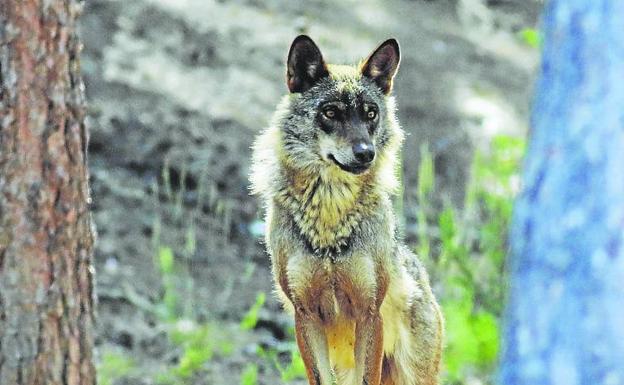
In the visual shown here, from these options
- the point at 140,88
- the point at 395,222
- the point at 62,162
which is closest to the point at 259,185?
the point at 395,222

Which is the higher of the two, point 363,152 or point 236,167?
point 363,152

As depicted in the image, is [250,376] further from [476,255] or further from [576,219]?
[576,219]

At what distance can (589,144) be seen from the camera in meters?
3.20

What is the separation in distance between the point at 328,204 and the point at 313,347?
0.72 meters

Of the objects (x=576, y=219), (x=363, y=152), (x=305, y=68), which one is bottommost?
(x=363, y=152)

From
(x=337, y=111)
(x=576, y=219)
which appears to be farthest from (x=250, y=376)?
(x=576, y=219)

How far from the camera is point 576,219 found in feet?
10.5

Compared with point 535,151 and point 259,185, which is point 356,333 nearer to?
point 259,185

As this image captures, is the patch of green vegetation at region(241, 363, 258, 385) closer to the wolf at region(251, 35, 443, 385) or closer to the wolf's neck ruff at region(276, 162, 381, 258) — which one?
the wolf at region(251, 35, 443, 385)

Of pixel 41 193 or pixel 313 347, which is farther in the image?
pixel 313 347

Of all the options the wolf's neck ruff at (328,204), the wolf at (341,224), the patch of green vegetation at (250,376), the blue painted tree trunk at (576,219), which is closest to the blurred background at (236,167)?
the patch of green vegetation at (250,376)

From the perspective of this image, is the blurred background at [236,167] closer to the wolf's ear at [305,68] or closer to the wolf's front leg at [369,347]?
the wolf's front leg at [369,347]

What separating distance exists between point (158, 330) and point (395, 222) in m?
2.50

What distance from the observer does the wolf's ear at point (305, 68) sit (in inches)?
253
